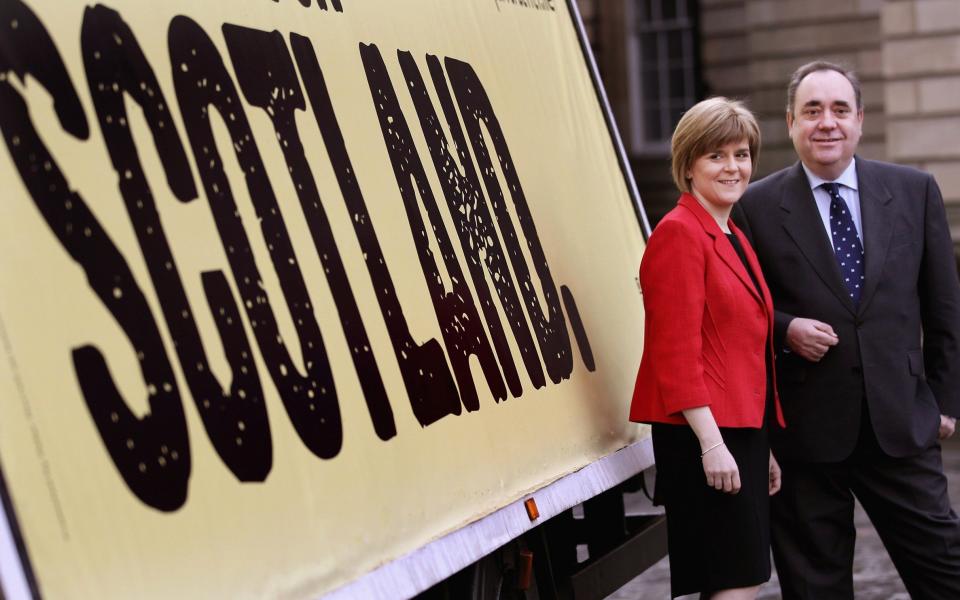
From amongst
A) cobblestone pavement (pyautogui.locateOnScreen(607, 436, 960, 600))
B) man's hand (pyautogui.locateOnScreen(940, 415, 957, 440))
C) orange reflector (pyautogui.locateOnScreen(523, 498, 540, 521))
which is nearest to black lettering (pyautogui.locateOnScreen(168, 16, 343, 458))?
orange reflector (pyautogui.locateOnScreen(523, 498, 540, 521))

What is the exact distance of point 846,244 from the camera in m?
5.29

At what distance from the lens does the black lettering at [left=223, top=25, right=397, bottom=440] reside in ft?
11.9

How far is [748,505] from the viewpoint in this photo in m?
4.68

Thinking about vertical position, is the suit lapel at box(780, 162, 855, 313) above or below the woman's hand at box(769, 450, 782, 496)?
above

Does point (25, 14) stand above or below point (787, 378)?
above

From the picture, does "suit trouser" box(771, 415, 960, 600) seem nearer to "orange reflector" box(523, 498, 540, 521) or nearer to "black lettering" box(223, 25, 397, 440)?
"orange reflector" box(523, 498, 540, 521)

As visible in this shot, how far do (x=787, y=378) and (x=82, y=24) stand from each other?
3.04 metres

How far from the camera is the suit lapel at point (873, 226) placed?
521cm

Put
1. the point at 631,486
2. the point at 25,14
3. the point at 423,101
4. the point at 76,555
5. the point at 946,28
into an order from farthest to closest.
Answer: the point at 946,28
the point at 631,486
the point at 423,101
the point at 25,14
the point at 76,555

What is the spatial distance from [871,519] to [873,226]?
102 centimetres

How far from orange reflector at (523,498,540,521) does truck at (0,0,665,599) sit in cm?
2

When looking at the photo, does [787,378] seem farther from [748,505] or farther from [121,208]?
[121,208]

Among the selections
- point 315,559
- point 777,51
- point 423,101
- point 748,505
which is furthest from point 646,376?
point 777,51

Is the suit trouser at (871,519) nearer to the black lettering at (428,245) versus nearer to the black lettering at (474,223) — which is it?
the black lettering at (474,223)
